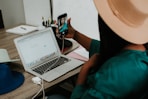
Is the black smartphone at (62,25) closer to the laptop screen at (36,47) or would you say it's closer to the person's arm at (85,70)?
the laptop screen at (36,47)

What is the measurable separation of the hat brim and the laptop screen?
87 mm

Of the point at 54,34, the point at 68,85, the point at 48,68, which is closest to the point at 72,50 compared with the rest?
the point at 54,34

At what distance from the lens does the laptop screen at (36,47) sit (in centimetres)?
138

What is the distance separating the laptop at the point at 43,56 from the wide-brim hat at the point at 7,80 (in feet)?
0.36

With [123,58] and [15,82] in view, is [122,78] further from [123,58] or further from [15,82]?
[15,82]

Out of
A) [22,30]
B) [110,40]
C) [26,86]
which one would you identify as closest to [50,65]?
[26,86]

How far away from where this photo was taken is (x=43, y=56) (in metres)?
Result: 1.46

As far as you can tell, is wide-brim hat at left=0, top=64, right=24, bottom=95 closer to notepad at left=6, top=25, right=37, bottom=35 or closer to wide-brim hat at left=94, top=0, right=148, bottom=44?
wide-brim hat at left=94, top=0, right=148, bottom=44

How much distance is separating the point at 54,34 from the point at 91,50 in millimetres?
302

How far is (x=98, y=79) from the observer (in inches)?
35.6

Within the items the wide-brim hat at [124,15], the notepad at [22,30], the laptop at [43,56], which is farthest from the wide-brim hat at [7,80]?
the notepad at [22,30]

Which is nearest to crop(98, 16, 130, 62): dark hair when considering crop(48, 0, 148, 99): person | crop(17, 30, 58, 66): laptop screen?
crop(48, 0, 148, 99): person

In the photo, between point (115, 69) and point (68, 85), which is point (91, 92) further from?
point (68, 85)

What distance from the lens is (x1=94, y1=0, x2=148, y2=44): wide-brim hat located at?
0.90 metres
